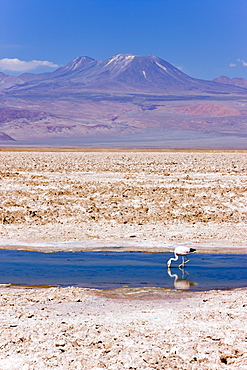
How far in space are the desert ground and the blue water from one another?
491 mm

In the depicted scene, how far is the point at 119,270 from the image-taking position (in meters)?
9.20

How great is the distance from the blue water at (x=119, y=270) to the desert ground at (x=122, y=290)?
491mm

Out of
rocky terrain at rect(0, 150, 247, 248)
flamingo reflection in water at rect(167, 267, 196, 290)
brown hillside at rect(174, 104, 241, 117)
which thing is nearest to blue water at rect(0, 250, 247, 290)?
flamingo reflection in water at rect(167, 267, 196, 290)

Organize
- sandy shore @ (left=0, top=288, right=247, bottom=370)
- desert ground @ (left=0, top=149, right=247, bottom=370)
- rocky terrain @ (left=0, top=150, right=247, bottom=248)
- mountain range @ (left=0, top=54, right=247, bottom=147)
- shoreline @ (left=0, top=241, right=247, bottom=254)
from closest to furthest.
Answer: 1. sandy shore @ (left=0, top=288, right=247, bottom=370)
2. desert ground @ (left=0, top=149, right=247, bottom=370)
3. shoreline @ (left=0, top=241, right=247, bottom=254)
4. rocky terrain @ (left=0, top=150, right=247, bottom=248)
5. mountain range @ (left=0, top=54, right=247, bottom=147)

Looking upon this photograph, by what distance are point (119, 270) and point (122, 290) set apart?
137cm

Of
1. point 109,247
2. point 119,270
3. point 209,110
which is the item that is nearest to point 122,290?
point 119,270

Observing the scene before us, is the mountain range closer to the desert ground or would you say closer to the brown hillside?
the brown hillside

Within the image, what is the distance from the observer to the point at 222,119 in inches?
6471

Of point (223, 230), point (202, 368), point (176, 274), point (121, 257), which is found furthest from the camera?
point (223, 230)

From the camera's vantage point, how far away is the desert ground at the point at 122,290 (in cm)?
543

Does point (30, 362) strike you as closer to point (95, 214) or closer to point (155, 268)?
point (155, 268)

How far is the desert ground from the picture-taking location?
5.43 meters

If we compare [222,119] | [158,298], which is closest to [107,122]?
[222,119]

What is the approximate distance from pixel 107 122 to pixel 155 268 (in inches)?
6100
